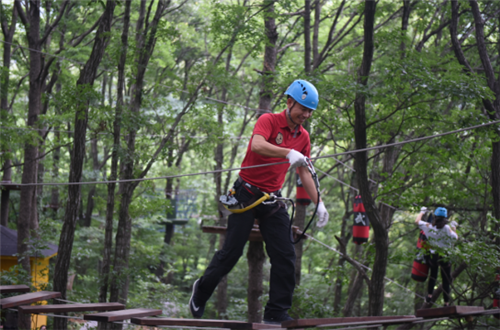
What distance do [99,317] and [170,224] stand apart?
1595 cm

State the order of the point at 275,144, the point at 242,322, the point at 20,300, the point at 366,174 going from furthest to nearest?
1. the point at 366,174
2. the point at 20,300
3. the point at 275,144
4. the point at 242,322

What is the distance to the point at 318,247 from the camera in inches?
643

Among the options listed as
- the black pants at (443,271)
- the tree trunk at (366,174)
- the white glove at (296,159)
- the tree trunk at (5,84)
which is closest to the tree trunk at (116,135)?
the tree trunk at (5,84)

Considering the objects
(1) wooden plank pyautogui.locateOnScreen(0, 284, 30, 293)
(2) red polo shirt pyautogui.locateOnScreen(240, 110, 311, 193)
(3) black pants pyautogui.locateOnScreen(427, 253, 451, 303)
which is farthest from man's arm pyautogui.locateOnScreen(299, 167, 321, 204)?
Answer: (3) black pants pyautogui.locateOnScreen(427, 253, 451, 303)

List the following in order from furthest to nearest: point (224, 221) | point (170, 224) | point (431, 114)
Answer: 1. point (170, 224)
2. point (224, 221)
3. point (431, 114)

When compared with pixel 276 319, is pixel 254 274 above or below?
below

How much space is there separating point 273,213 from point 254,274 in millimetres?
4007

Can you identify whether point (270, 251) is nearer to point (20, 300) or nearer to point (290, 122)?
point (290, 122)

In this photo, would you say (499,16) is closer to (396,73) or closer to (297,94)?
(396,73)

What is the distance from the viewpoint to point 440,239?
5.20 m

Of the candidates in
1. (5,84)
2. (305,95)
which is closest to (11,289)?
(305,95)

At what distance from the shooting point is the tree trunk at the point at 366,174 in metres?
5.06

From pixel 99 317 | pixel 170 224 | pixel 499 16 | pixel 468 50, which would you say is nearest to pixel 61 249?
pixel 99 317

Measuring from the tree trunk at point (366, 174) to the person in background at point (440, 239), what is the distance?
1.98 feet
